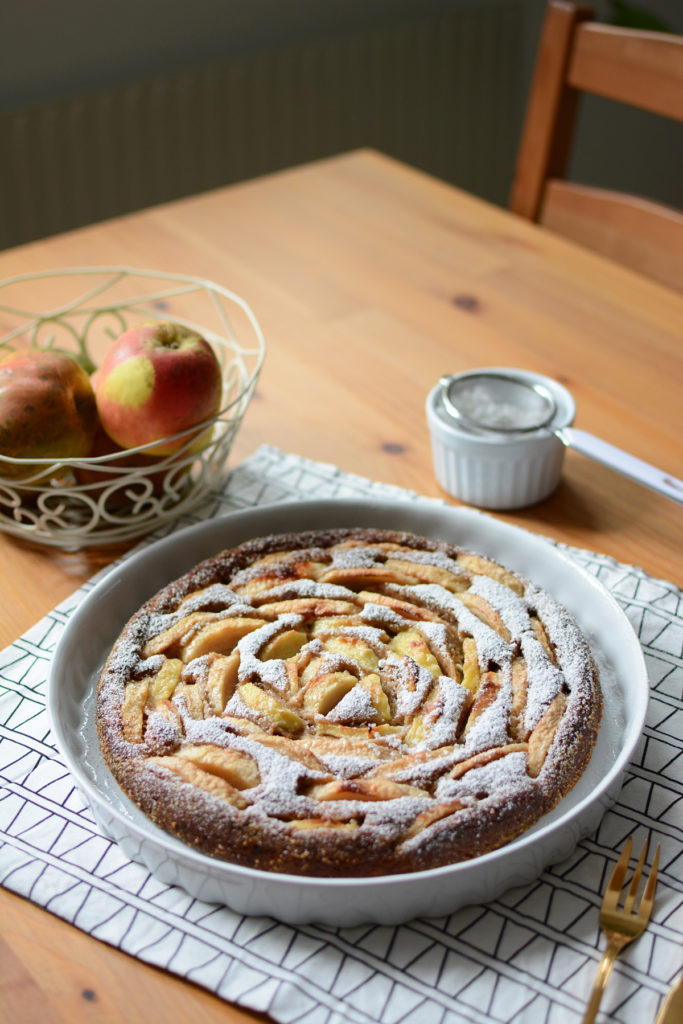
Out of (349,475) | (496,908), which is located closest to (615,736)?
(496,908)

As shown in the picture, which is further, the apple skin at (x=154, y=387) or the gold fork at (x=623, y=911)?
the apple skin at (x=154, y=387)

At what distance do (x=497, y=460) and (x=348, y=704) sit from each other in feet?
1.31

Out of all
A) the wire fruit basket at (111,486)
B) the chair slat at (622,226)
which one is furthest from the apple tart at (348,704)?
the chair slat at (622,226)

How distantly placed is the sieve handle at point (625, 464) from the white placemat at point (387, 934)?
0.27 meters

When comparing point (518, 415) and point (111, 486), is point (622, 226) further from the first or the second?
point (111, 486)

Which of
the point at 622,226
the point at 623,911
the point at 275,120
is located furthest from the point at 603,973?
the point at 275,120

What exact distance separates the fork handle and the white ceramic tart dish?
0.23ft

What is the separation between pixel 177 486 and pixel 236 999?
22.0 inches

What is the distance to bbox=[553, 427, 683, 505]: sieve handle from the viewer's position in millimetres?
967

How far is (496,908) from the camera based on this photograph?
68cm

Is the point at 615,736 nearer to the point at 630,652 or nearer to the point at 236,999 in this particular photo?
the point at 630,652

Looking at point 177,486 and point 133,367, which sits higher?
point 133,367

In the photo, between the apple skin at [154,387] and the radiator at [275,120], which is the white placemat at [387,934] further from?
the radiator at [275,120]

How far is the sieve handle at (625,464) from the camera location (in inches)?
38.1
